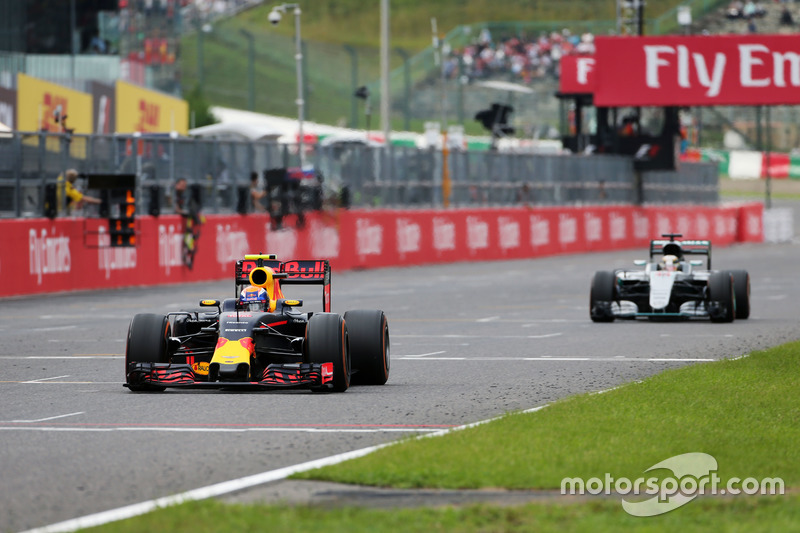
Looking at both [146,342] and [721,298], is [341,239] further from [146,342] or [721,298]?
[146,342]

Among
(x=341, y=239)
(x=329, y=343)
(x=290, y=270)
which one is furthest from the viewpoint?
(x=341, y=239)

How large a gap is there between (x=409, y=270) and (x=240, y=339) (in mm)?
23891

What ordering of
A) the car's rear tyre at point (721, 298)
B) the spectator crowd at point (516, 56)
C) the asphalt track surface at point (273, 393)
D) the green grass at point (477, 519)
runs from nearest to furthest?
the green grass at point (477, 519) → the asphalt track surface at point (273, 393) → the car's rear tyre at point (721, 298) → the spectator crowd at point (516, 56)

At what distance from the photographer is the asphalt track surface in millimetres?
8602

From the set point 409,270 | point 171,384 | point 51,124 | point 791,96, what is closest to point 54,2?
point 51,124

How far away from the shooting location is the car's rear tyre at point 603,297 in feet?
67.9

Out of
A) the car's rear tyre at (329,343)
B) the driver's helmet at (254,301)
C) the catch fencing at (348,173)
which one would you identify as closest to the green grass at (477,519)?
the car's rear tyre at (329,343)

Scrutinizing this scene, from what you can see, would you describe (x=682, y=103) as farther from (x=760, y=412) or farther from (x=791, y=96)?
(x=760, y=412)

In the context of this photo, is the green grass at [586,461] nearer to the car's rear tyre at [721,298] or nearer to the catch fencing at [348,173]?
the car's rear tyre at [721,298]

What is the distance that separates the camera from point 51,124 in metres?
38.1

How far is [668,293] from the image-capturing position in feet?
68.0

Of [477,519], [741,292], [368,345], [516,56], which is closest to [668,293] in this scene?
[741,292]

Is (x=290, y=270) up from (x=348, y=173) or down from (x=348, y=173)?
down

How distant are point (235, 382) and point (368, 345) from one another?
1205mm
